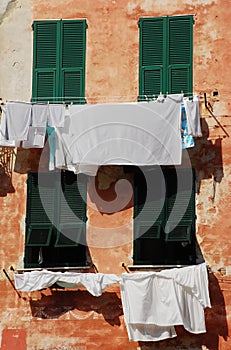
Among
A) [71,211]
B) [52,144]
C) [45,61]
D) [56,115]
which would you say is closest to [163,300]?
[71,211]

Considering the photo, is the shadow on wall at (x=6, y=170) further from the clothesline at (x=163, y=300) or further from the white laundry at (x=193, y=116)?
the white laundry at (x=193, y=116)

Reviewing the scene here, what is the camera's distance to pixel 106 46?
71.9 feet

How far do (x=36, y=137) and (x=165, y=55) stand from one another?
3.06 metres

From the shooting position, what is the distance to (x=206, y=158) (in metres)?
21.0

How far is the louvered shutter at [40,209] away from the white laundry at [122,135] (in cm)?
72

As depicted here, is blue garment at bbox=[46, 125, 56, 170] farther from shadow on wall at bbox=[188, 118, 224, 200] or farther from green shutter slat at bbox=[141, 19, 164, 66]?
shadow on wall at bbox=[188, 118, 224, 200]

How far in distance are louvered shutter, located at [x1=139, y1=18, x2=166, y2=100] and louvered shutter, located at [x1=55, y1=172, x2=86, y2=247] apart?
6.98 ft

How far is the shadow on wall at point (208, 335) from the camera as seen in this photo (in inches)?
794

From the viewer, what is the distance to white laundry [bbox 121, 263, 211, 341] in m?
19.8

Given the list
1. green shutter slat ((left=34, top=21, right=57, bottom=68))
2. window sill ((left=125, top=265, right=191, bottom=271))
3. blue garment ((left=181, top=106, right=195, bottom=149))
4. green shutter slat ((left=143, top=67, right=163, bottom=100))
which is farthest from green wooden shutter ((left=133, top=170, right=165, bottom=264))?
green shutter slat ((left=34, top=21, right=57, bottom=68))

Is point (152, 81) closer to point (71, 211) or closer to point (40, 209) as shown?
point (71, 211)

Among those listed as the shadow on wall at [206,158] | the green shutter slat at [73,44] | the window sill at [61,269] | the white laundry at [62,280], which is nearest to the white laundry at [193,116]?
the shadow on wall at [206,158]

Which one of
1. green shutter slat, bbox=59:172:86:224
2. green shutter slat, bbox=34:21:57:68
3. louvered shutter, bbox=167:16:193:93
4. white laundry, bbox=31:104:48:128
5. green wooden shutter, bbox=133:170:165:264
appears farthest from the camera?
green shutter slat, bbox=34:21:57:68

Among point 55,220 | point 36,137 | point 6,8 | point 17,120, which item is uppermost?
point 6,8
